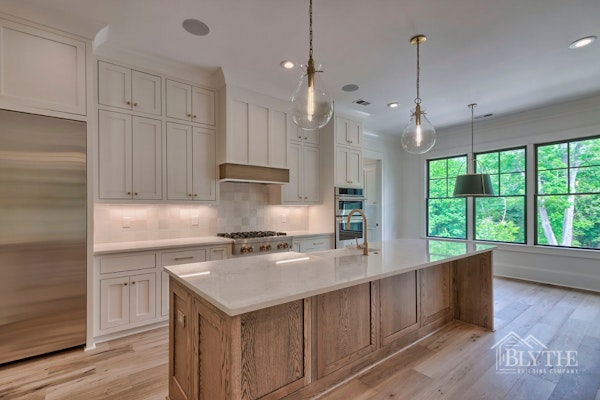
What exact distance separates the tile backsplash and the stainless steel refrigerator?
688 millimetres

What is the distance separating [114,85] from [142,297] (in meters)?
2.20

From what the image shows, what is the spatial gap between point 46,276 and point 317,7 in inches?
123

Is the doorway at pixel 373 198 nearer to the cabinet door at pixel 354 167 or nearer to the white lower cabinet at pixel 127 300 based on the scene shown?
the cabinet door at pixel 354 167

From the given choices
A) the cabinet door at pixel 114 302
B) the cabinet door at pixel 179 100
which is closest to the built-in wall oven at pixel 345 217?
the cabinet door at pixel 179 100

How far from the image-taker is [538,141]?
15.5 ft

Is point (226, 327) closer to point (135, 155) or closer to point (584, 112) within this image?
point (135, 155)

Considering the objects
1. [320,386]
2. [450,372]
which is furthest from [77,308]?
[450,372]

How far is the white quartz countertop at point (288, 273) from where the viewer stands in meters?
1.29

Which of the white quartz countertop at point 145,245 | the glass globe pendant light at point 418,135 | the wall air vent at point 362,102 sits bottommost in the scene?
the white quartz countertop at point 145,245

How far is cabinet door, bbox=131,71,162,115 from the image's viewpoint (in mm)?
3074

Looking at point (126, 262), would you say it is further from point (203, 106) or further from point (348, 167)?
point (348, 167)

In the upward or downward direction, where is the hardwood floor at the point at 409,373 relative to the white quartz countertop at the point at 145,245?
downward

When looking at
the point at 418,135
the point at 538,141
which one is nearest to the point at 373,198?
the point at 538,141

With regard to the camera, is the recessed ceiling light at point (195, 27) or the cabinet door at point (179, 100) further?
the cabinet door at point (179, 100)
